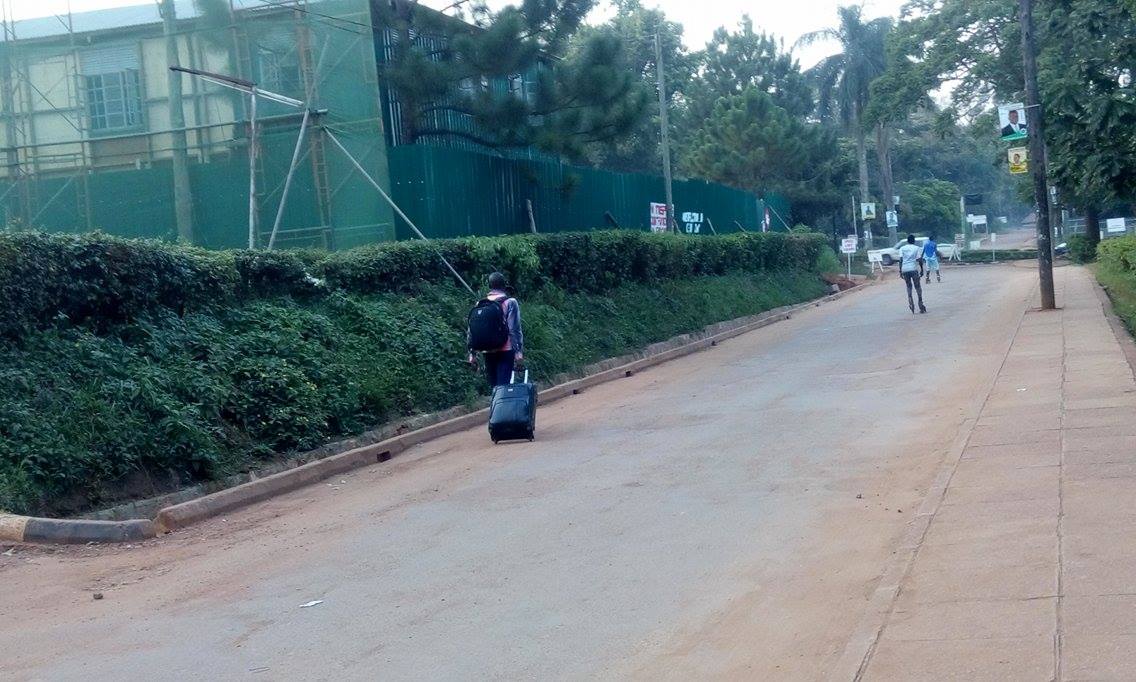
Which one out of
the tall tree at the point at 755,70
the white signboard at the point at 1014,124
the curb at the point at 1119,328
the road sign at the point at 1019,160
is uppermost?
the tall tree at the point at 755,70

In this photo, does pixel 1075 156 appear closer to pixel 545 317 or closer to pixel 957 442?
pixel 545 317

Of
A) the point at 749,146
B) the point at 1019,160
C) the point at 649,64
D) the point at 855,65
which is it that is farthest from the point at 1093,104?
the point at 855,65

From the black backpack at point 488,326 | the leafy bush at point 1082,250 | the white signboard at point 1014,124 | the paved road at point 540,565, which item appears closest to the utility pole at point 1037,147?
the white signboard at point 1014,124

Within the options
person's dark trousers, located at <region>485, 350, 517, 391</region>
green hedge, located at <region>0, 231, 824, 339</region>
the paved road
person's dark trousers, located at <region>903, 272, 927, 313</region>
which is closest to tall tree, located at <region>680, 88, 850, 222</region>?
person's dark trousers, located at <region>903, 272, 927, 313</region>

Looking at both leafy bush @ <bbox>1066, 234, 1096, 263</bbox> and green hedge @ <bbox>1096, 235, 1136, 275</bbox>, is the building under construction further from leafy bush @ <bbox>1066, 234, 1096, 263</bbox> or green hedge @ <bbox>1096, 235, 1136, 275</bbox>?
leafy bush @ <bbox>1066, 234, 1096, 263</bbox>

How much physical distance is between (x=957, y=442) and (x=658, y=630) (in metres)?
5.37

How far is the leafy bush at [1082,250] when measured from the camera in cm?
5285

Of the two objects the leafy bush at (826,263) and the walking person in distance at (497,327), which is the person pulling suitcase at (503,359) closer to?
the walking person in distance at (497,327)

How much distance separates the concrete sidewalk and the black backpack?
5164mm

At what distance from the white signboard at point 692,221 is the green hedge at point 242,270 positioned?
9.32 m

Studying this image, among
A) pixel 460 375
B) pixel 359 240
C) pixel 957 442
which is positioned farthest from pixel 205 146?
pixel 957 442

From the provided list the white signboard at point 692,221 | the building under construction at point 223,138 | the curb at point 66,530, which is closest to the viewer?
the curb at point 66,530

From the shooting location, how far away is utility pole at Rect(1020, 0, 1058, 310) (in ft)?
77.2

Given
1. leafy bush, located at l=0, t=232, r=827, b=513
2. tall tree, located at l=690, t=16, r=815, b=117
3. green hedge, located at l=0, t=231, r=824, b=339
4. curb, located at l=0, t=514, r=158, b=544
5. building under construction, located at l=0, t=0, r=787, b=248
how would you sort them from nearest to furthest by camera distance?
1. curb, located at l=0, t=514, r=158, b=544
2. leafy bush, located at l=0, t=232, r=827, b=513
3. green hedge, located at l=0, t=231, r=824, b=339
4. building under construction, located at l=0, t=0, r=787, b=248
5. tall tree, located at l=690, t=16, r=815, b=117
